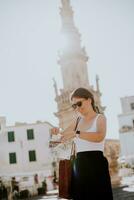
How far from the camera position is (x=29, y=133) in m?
40.2

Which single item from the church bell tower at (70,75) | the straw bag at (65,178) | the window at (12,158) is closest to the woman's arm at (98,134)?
the straw bag at (65,178)

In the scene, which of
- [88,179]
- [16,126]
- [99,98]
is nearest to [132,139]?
[99,98]

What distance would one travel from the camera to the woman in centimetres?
322

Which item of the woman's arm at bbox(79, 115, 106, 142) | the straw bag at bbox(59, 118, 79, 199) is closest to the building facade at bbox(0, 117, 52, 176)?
the straw bag at bbox(59, 118, 79, 199)

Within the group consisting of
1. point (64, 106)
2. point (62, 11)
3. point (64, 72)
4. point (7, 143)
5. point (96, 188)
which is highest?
point (62, 11)

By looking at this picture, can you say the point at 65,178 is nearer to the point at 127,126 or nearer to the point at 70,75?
the point at 70,75

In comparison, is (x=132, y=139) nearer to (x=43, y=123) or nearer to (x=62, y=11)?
(x=43, y=123)

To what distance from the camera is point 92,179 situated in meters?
3.23

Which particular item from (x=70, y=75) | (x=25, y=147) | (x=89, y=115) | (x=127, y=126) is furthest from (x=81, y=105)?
(x=127, y=126)

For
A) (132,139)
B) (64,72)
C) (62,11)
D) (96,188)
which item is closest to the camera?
(96,188)

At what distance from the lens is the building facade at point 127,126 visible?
52.1 metres

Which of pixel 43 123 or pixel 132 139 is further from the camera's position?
pixel 132 139

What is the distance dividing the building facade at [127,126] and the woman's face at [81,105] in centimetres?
4869

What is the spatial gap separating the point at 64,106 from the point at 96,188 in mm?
34260
